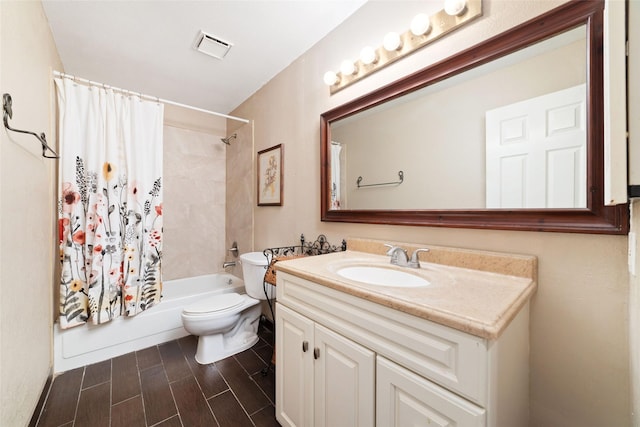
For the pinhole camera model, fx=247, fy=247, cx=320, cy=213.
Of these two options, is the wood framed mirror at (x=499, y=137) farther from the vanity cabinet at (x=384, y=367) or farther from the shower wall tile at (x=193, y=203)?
the shower wall tile at (x=193, y=203)

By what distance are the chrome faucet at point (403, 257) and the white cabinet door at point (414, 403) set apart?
1.61 feet

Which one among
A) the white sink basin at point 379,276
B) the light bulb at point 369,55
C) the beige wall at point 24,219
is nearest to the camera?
the beige wall at point 24,219

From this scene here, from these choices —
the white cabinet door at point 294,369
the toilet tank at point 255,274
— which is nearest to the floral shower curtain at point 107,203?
the toilet tank at point 255,274

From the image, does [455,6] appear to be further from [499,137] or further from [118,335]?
[118,335]

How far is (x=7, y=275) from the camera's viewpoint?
3.32 feet

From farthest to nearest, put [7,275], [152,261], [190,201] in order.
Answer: [190,201] → [152,261] → [7,275]

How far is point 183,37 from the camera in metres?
1.76

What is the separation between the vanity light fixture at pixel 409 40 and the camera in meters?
1.07

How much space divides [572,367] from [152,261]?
8.46 ft

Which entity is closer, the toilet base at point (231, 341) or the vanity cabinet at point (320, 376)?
the vanity cabinet at point (320, 376)

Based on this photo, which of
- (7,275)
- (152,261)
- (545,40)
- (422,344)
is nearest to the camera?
(422,344)

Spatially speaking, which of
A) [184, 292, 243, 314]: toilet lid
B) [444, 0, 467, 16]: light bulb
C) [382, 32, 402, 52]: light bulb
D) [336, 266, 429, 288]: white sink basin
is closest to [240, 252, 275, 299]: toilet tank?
[184, 292, 243, 314]: toilet lid

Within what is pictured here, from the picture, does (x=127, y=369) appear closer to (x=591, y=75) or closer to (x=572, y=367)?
(x=572, y=367)

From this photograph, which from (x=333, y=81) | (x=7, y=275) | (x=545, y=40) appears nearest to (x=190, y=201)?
(x=7, y=275)
